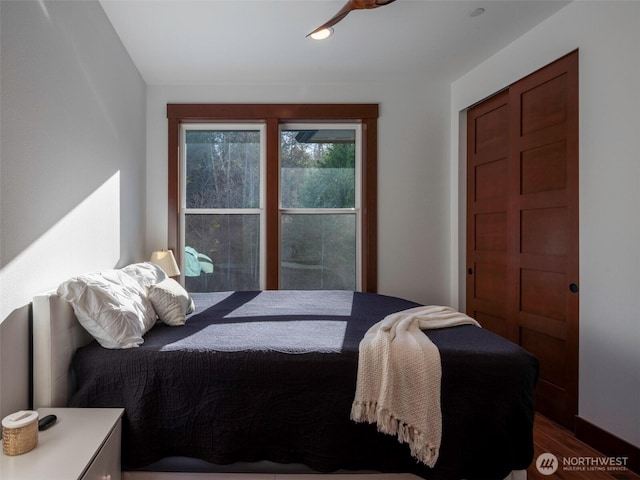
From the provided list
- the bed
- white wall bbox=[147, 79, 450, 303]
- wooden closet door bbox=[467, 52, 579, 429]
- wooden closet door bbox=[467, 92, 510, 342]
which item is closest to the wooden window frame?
white wall bbox=[147, 79, 450, 303]

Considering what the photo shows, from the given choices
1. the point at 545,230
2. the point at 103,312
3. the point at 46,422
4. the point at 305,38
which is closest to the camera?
the point at 46,422

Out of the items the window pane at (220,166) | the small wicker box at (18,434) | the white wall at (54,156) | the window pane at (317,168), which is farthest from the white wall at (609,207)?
the white wall at (54,156)

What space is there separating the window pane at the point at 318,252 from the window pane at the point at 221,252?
301 mm

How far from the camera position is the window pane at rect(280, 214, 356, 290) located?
10.7 ft

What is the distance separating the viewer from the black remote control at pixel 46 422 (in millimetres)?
1225

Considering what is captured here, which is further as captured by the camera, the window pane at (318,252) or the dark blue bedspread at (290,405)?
the window pane at (318,252)

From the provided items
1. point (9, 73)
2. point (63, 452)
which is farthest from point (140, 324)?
point (9, 73)

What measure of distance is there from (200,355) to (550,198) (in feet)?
7.84

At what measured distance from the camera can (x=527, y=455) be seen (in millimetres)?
1366

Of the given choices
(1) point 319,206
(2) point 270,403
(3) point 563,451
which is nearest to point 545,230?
(3) point 563,451

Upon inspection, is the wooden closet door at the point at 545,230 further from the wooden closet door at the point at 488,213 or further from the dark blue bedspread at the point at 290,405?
the dark blue bedspread at the point at 290,405

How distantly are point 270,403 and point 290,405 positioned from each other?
9 centimetres

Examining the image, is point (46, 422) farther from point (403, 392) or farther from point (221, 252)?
point (221, 252)

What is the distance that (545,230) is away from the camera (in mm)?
2266
